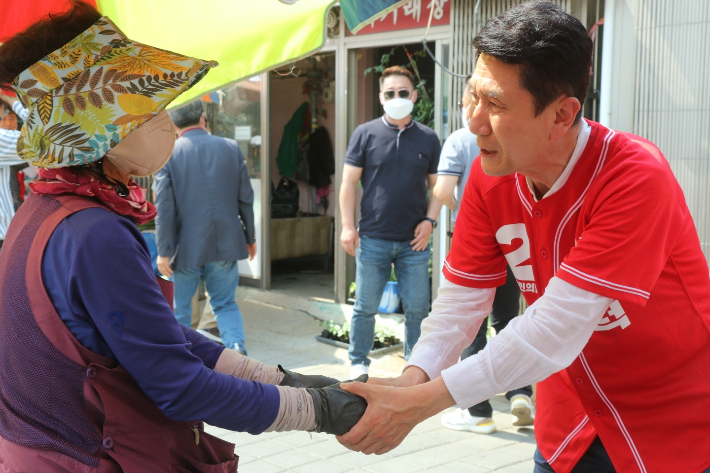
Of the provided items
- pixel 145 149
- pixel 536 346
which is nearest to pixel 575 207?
pixel 536 346

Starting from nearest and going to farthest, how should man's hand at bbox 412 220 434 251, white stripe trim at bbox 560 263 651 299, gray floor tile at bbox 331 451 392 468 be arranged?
white stripe trim at bbox 560 263 651 299, gray floor tile at bbox 331 451 392 468, man's hand at bbox 412 220 434 251

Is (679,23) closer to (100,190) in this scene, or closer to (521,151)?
(521,151)

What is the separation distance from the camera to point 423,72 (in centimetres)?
944

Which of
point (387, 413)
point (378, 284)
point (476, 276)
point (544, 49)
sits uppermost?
point (544, 49)

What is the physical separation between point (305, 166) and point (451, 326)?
865cm

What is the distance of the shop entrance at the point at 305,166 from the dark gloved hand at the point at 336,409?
26.9 ft

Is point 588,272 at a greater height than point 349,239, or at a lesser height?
greater

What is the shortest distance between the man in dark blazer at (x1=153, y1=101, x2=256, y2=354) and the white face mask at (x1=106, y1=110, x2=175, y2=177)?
3.90 m

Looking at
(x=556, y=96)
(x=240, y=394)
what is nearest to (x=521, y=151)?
(x=556, y=96)

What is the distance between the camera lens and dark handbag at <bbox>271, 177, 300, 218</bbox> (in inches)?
417

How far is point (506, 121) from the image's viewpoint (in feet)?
6.70

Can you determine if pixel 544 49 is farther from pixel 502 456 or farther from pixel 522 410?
pixel 522 410

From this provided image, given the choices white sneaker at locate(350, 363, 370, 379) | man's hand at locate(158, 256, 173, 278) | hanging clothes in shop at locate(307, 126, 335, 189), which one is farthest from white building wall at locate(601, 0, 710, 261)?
hanging clothes in shop at locate(307, 126, 335, 189)

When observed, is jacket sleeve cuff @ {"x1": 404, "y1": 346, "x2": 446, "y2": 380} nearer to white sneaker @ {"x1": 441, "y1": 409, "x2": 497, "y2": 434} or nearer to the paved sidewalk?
the paved sidewalk
